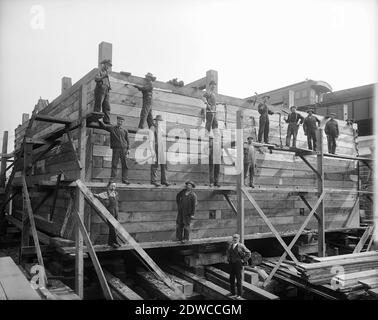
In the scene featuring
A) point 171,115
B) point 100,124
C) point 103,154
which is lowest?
point 103,154

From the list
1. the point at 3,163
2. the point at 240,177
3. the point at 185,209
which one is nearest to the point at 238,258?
the point at 185,209

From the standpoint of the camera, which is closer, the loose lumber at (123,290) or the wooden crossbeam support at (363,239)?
the loose lumber at (123,290)

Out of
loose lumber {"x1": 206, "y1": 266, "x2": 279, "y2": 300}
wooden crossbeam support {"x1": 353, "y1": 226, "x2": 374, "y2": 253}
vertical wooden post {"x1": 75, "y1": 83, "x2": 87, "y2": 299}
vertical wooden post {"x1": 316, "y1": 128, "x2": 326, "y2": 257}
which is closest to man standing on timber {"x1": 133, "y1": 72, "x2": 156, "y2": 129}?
vertical wooden post {"x1": 75, "y1": 83, "x2": 87, "y2": 299}

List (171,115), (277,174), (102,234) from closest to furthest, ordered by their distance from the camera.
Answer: (102,234) → (171,115) → (277,174)

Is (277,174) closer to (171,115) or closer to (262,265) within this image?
(262,265)

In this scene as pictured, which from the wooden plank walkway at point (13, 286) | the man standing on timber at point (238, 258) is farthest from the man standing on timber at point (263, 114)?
the wooden plank walkway at point (13, 286)

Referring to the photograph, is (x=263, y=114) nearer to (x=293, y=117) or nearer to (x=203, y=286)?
(x=293, y=117)

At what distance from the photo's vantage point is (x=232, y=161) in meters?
11.3

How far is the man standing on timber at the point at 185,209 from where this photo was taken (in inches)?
345

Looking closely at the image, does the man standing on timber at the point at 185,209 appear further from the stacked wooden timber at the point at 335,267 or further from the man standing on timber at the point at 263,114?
the man standing on timber at the point at 263,114

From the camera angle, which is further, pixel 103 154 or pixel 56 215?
pixel 56 215
